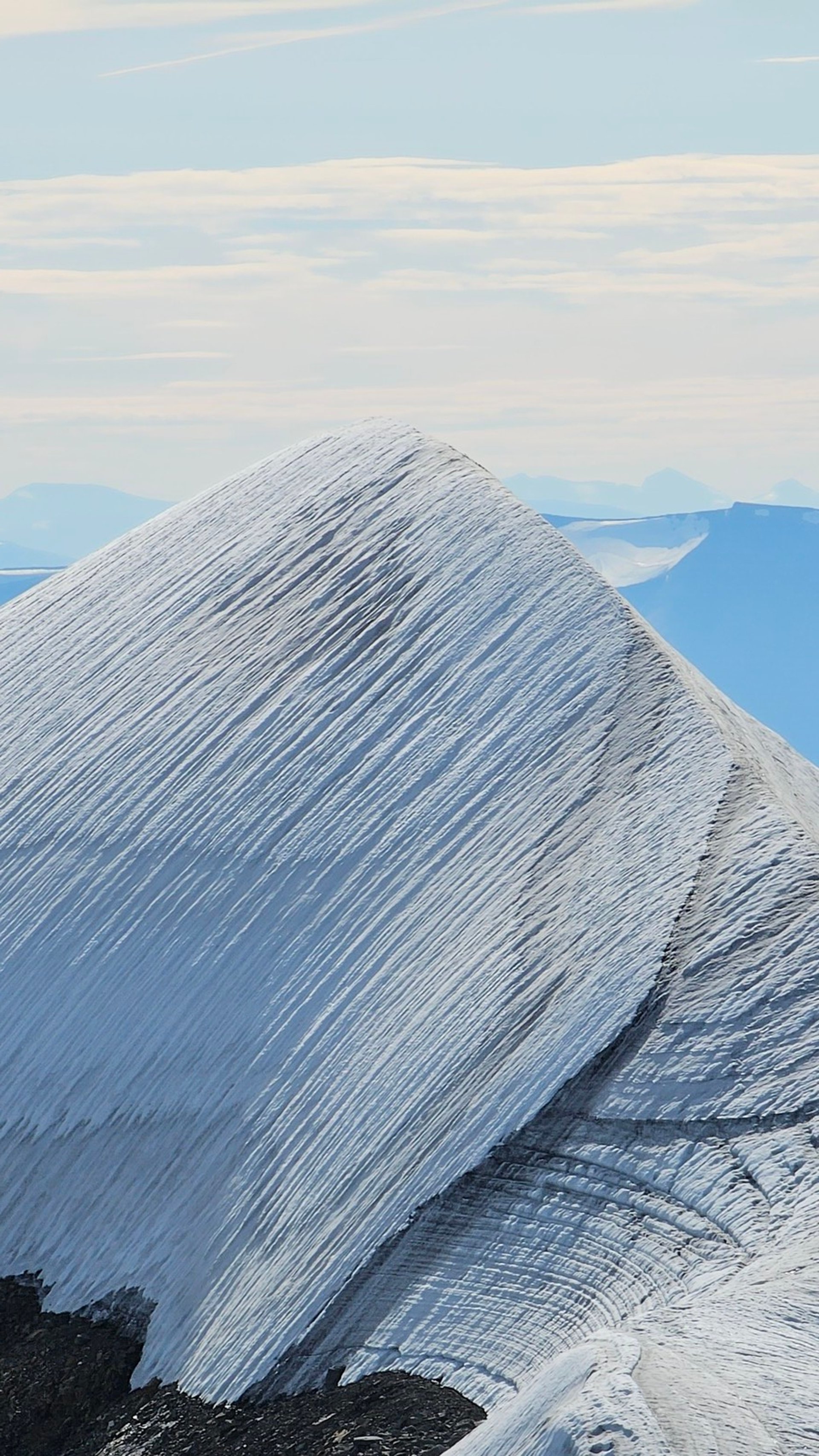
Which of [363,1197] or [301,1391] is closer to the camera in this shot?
[301,1391]

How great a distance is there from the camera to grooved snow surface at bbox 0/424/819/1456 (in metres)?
5.37

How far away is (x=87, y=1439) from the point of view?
6105 millimetres

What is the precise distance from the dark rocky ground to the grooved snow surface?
0.12 meters

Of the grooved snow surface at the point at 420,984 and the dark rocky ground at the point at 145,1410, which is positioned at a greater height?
the grooved snow surface at the point at 420,984

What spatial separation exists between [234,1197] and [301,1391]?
105cm

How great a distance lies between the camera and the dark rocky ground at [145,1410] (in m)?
5.28

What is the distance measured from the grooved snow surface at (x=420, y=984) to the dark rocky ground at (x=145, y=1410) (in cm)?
12

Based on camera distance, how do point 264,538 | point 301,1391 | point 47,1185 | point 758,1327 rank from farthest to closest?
point 264,538 → point 47,1185 → point 301,1391 → point 758,1327

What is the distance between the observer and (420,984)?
22.4 ft

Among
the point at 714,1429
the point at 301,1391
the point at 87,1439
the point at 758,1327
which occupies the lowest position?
the point at 87,1439

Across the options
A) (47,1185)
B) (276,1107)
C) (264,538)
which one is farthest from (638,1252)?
(264,538)

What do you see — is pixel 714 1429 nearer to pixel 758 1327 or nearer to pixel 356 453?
pixel 758 1327

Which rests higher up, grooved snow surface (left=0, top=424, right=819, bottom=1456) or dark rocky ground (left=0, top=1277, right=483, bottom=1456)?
grooved snow surface (left=0, top=424, right=819, bottom=1456)

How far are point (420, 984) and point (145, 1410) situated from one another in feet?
6.78
